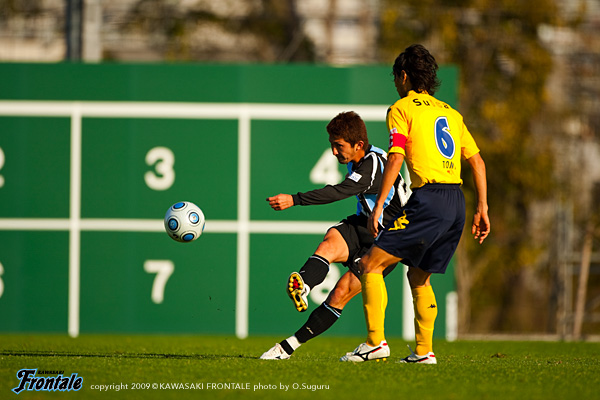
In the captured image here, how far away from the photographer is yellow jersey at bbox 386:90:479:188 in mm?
6215

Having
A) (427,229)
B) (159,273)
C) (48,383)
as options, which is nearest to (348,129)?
(427,229)

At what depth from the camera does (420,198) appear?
20.2 ft

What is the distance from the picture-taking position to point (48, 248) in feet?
37.1

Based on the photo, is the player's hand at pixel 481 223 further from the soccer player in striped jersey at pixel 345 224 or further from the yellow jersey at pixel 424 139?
the soccer player in striped jersey at pixel 345 224

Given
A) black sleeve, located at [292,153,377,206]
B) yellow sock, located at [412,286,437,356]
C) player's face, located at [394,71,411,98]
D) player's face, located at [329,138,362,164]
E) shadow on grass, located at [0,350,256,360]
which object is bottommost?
shadow on grass, located at [0,350,256,360]

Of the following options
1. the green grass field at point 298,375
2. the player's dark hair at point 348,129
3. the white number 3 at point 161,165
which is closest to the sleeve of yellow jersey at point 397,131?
the player's dark hair at point 348,129

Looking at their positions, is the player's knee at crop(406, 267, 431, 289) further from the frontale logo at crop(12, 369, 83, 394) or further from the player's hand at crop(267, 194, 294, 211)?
the frontale logo at crop(12, 369, 83, 394)

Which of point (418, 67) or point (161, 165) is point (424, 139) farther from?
point (161, 165)

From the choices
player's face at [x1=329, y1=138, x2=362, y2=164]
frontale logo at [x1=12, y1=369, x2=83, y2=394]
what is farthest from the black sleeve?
frontale logo at [x1=12, y1=369, x2=83, y2=394]

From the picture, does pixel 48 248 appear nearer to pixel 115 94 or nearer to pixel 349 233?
pixel 115 94

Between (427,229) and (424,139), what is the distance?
24.4 inches

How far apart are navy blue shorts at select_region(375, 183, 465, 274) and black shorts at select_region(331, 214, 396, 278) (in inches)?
31.5

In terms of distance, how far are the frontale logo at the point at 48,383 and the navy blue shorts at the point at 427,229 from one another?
85.1 inches

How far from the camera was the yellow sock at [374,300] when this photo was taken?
6.35 m
